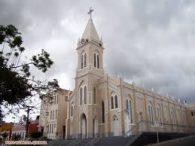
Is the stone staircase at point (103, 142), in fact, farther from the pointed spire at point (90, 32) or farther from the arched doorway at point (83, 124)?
the pointed spire at point (90, 32)

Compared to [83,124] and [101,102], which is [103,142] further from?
[101,102]

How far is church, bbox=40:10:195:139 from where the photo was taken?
128ft

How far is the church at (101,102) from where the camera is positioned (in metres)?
39.0

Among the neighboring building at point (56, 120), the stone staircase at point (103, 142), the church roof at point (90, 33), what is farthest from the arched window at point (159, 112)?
the stone staircase at point (103, 142)

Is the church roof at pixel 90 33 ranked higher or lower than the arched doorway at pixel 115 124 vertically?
higher

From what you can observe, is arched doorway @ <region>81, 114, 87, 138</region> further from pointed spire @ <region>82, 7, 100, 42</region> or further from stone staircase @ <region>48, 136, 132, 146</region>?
pointed spire @ <region>82, 7, 100, 42</region>

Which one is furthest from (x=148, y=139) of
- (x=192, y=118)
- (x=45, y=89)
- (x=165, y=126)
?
(x=192, y=118)

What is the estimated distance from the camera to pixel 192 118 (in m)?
63.1

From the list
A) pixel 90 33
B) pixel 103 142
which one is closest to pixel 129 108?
pixel 103 142

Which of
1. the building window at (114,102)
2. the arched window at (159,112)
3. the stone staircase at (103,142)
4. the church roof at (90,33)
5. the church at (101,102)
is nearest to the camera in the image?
the stone staircase at (103,142)

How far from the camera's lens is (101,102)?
4256 centimetres

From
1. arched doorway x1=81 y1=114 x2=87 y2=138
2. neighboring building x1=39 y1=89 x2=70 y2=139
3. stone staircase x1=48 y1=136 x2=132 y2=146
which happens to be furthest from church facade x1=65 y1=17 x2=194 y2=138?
neighboring building x1=39 y1=89 x2=70 y2=139

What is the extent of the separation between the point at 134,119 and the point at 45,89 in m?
31.1

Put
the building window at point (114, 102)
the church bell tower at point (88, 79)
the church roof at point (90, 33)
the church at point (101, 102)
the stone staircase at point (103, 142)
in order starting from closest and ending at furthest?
the stone staircase at point (103, 142), the church at point (101, 102), the building window at point (114, 102), the church bell tower at point (88, 79), the church roof at point (90, 33)
